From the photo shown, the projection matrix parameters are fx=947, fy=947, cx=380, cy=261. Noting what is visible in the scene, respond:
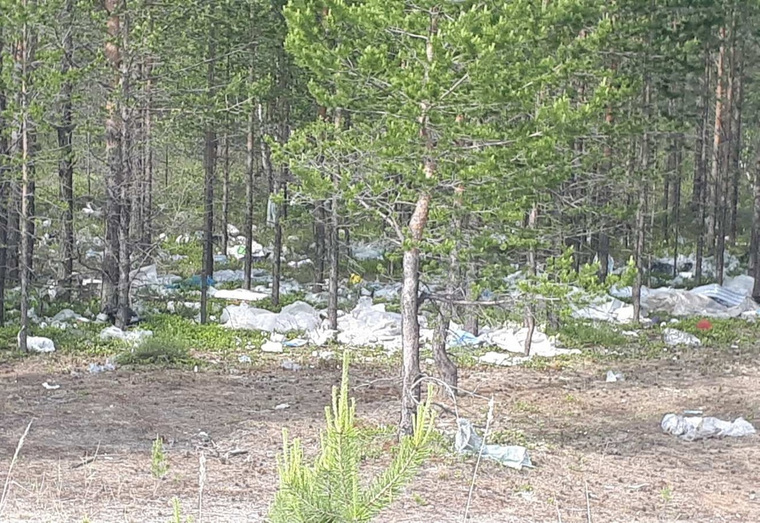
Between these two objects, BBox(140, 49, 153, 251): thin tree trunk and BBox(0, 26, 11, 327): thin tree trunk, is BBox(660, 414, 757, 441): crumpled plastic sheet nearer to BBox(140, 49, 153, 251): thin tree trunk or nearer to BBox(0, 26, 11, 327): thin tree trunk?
BBox(0, 26, 11, 327): thin tree trunk

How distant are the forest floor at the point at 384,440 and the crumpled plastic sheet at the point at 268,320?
276cm

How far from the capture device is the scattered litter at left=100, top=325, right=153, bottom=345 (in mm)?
13922

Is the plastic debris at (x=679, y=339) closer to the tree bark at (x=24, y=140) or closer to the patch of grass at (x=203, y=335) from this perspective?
the patch of grass at (x=203, y=335)

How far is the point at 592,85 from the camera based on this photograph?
1529 cm

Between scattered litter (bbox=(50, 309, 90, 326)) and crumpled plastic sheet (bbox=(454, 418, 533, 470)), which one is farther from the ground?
crumpled plastic sheet (bbox=(454, 418, 533, 470))

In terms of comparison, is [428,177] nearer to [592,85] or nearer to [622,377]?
[622,377]

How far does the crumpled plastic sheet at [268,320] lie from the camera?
16.3 meters

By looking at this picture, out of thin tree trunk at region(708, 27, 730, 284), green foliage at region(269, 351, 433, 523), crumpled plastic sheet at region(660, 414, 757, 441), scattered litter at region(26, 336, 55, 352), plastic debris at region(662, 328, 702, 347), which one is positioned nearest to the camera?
green foliage at region(269, 351, 433, 523)

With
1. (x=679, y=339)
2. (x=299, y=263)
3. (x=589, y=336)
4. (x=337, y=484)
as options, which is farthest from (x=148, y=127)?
(x=337, y=484)

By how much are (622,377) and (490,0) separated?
259 inches

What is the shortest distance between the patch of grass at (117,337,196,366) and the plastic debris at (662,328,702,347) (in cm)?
797

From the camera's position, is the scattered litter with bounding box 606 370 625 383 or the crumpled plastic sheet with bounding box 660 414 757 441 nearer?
the crumpled plastic sheet with bounding box 660 414 757 441

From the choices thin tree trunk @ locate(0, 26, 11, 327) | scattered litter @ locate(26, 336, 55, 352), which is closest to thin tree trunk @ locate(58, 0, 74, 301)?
thin tree trunk @ locate(0, 26, 11, 327)

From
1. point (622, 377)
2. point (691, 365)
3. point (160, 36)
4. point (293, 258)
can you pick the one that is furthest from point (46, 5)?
point (293, 258)
